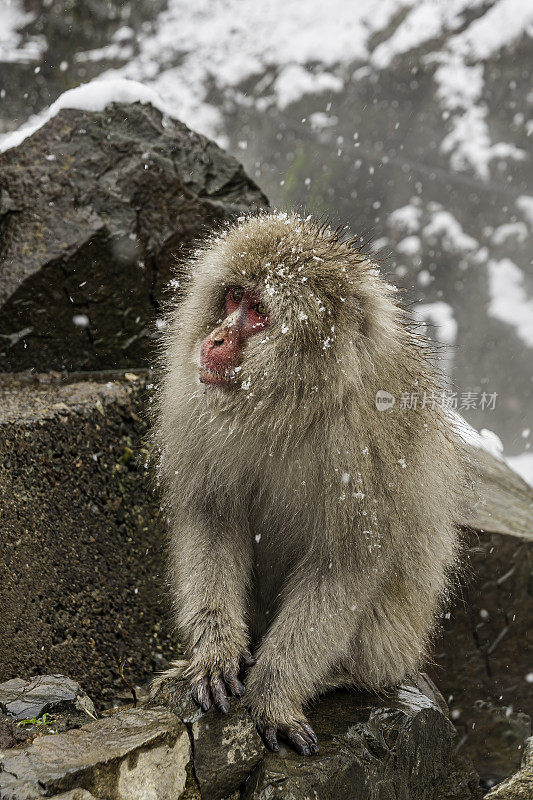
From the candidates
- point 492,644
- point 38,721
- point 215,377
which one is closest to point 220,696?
point 38,721

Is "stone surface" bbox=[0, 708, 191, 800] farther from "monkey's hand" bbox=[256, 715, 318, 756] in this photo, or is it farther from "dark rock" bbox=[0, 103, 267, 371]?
"dark rock" bbox=[0, 103, 267, 371]

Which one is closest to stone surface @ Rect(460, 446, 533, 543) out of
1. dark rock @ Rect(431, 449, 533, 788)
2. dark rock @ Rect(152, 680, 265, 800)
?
dark rock @ Rect(431, 449, 533, 788)

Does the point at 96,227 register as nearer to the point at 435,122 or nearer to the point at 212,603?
the point at 212,603

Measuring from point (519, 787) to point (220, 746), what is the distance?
1.05 meters

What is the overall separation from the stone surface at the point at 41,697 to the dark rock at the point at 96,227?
1408 millimetres

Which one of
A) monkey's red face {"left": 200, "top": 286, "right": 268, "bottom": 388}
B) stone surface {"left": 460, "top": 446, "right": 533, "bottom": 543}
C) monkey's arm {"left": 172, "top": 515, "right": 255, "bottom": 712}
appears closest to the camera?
monkey's red face {"left": 200, "top": 286, "right": 268, "bottom": 388}

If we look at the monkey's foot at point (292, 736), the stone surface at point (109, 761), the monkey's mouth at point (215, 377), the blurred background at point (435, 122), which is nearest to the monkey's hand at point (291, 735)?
the monkey's foot at point (292, 736)

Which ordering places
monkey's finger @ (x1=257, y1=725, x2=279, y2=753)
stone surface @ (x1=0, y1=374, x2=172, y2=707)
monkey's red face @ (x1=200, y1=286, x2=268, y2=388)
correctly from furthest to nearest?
stone surface @ (x1=0, y1=374, x2=172, y2=707)
monkey's finger @ (x1=257, y1=725, x2=279, y2=753)
monkey's red face @ (x1=200, y1=286, x2=268, y2=388)

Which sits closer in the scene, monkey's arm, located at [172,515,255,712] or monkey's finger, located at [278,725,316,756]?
monkey's finger, located at [278,725,316,756]

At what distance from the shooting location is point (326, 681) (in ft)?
8.42

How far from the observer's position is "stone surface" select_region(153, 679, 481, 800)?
2209 millimetres

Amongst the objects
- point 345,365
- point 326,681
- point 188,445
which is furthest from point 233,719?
point 345,365

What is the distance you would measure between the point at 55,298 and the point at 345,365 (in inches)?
72.5

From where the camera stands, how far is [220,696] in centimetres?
233
